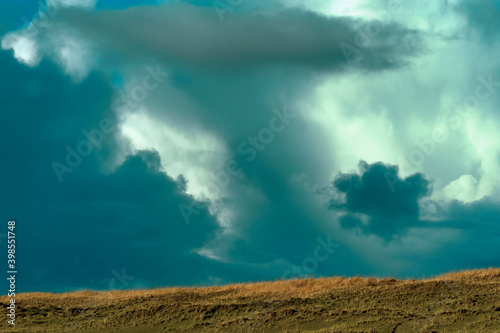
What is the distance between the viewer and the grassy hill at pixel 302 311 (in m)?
22.8

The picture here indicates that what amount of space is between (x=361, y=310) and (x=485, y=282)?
7.37m

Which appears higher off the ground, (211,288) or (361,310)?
(211,288)

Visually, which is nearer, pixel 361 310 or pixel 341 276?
pixel 361 310

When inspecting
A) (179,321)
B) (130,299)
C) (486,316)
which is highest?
(130,299)

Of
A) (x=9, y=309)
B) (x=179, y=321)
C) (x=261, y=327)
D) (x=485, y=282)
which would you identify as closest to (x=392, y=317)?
(x=261, y=327)

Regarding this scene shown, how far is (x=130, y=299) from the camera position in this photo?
94.2 ft

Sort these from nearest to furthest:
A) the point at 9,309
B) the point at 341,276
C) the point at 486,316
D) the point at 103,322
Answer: the point at 486,316 → the point at 103,322 → the point at 9,309 → the point at 341,276

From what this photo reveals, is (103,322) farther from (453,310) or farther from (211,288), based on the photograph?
(453,310)

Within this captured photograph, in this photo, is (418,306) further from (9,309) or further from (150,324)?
(9,309)

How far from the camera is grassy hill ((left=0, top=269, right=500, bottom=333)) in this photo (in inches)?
896

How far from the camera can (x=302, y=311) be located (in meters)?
24.5

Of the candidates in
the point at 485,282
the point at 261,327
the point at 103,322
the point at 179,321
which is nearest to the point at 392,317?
the point at 261,327

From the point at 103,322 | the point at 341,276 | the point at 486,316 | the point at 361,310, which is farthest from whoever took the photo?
the point at 341,276

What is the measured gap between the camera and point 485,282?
27281mm
